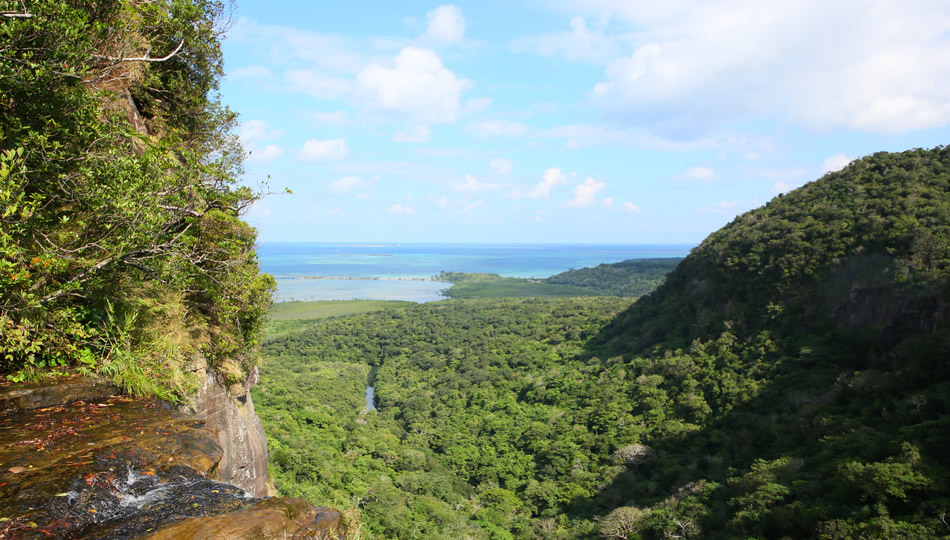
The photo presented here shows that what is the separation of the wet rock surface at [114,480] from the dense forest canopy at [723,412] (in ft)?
19.7

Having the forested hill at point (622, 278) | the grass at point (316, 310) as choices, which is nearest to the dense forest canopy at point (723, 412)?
the grass at point (316, 310)

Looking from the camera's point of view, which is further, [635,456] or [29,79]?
[635,456]

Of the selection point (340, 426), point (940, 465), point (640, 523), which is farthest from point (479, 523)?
point (940, 465)

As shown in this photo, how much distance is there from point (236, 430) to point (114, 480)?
18.9ft

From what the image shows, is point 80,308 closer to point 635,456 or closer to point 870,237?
point 635,456

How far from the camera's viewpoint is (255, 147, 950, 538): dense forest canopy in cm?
1889

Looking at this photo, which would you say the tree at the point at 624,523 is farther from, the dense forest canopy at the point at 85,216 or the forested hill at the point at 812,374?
the dense forest canopy at the point at 85,216

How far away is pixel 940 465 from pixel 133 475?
23.7 m

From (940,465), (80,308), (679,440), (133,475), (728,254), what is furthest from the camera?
(728,254)

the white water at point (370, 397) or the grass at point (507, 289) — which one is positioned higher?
the grass at point (507, 289)

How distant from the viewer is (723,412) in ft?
97.8

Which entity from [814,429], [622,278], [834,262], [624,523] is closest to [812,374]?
[814,429]

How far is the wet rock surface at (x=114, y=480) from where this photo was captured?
3928 mm

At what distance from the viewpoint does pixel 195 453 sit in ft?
17.6
